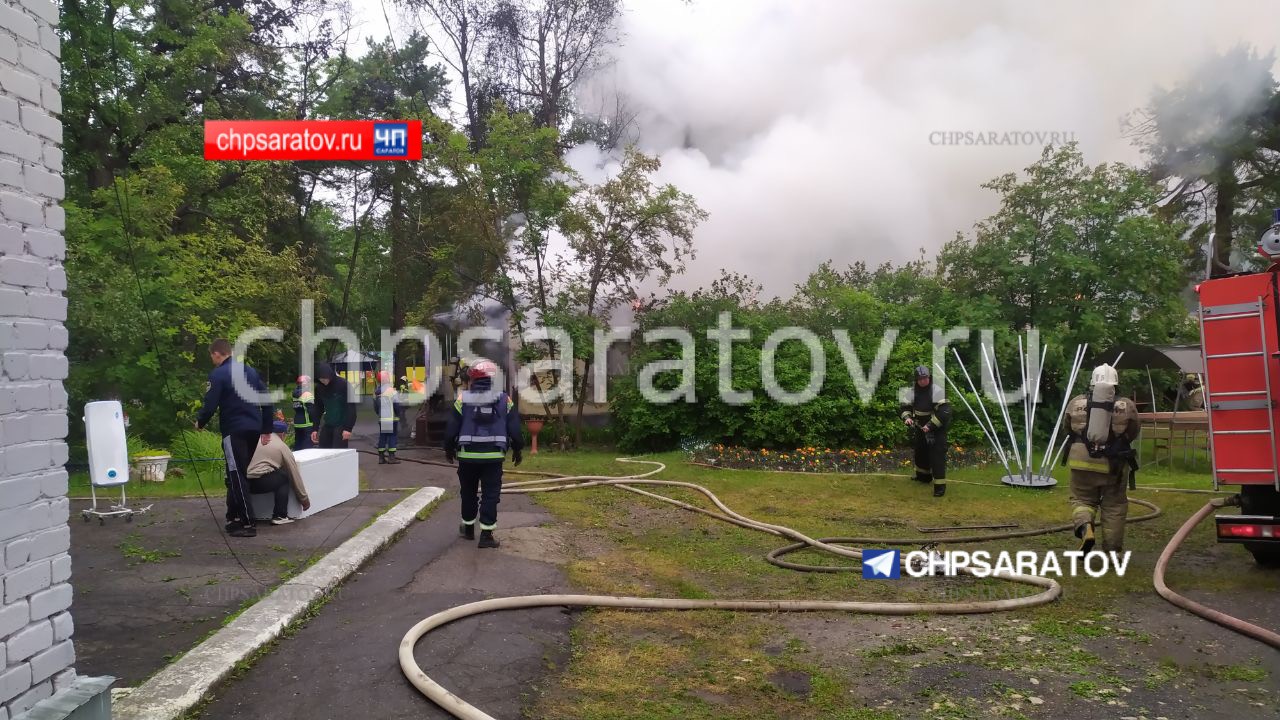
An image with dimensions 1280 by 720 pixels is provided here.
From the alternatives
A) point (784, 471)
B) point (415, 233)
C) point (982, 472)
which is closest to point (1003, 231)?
point (982, 472)

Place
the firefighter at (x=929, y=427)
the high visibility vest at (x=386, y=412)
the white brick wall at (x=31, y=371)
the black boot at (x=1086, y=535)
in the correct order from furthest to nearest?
the high visibility vest at (x=386, y=412)
the firefighter at (x=929, y=427)
the black boot at (x=1086, y=535)
the white brick wall at (x=31, y=371)

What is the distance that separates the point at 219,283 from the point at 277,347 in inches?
172

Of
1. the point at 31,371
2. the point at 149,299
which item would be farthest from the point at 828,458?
the point at 31,371

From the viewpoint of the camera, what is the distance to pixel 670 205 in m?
16.7

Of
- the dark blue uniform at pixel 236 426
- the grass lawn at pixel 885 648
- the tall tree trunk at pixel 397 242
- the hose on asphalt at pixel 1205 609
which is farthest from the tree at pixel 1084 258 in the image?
the tall tree trunk at pixel 397 242

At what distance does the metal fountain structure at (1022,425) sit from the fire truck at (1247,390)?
483 cm

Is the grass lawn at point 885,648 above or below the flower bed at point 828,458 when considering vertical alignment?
below

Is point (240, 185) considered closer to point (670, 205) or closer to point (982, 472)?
point (670, 205)

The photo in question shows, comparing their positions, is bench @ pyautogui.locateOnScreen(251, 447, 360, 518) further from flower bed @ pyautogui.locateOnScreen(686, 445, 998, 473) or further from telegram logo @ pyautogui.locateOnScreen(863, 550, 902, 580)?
flower bed @ pyautogui.locateOnScreen(686, 445, 998, 473)

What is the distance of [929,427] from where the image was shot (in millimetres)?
11133

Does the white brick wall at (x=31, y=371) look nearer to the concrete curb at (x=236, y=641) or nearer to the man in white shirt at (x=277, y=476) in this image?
the concrete curb at (x=236, y=641)

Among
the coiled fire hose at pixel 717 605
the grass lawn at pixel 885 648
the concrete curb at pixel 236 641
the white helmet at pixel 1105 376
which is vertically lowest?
the grass lawn at pixel 885 648

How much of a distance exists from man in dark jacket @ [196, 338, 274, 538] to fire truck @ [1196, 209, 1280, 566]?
8.05 metres

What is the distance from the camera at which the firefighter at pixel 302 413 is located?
11.9m
